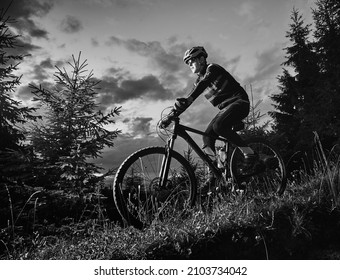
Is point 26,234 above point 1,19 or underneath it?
underneath

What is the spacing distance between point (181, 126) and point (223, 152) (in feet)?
3.20

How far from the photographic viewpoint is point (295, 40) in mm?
18844

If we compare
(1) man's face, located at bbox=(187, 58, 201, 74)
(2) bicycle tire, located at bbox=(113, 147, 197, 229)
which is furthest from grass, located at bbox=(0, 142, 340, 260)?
(1) man's face, located at bbox=(187, 58, 201, 74)

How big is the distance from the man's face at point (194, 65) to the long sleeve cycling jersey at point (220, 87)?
3.1 inches

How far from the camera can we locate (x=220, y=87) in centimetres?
491

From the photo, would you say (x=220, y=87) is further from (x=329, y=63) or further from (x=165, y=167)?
(x=329, y=63)

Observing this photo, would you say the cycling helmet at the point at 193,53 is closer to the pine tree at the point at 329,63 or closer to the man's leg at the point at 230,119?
the man's leg at the point at 230,119

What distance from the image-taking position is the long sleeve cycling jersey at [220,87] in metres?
4.71

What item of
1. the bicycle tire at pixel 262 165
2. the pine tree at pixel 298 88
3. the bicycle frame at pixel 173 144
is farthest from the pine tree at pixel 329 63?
the bicycle frame at pixel 173 144

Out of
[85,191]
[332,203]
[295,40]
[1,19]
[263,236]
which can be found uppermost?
[295,40]
